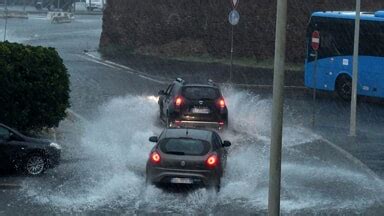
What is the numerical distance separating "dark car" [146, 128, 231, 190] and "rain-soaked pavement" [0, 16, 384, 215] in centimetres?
32

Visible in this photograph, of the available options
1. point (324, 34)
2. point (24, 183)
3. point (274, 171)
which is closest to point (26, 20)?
point (324, 34)

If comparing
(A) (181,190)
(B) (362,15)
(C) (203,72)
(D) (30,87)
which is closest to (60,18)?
(C) (203,72)

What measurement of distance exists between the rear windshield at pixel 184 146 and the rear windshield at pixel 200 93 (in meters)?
7.19

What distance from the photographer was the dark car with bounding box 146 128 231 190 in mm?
17297

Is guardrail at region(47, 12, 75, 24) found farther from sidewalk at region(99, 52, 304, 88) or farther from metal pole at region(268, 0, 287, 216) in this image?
metal pole at region(268, 0, 287, 216)

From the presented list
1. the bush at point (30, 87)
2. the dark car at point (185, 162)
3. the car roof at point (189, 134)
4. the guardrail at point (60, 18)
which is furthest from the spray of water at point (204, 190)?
the guardrail at point (60, 18)

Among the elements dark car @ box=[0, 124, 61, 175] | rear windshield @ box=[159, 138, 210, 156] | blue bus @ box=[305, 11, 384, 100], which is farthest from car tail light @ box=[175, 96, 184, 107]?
blue bus @ box=[305, 11, 384, 100]

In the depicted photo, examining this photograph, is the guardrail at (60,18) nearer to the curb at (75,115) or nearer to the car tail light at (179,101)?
the curb at (75,115)

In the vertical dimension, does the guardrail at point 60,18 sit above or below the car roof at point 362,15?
below

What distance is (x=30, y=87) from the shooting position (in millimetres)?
22703

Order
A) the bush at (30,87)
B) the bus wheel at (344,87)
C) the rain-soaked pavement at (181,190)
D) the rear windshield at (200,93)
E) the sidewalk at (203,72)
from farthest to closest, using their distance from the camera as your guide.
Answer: the sidewalk at (203,72) → the bus wheel at (344,87) → the rear windshield at (200,93) → the bush at (30,87) → the rain-soaked pavement at (181,190)

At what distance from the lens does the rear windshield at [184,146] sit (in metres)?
17.5

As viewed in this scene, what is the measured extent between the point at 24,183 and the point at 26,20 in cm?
6048

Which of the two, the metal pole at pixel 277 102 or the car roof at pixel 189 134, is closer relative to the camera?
the metal pole at pixel 277 102
